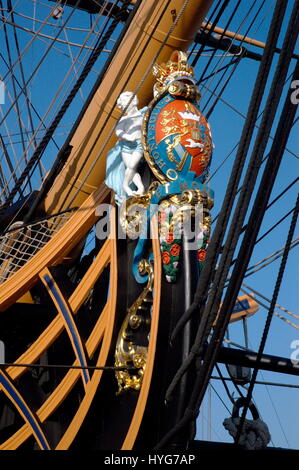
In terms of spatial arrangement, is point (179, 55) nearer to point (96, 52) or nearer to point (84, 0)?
point (96, 52)

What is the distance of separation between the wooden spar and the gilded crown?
0.20 metres

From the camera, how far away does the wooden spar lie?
15.1 ft

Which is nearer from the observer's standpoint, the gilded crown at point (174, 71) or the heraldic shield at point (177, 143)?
the heraldic shield at point (177, 143)

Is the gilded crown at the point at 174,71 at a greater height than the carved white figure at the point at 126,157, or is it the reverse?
the gilded crown at the point at 174,71

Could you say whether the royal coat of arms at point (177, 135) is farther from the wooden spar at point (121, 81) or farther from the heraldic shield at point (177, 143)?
the wooden spar at point (121, 81)

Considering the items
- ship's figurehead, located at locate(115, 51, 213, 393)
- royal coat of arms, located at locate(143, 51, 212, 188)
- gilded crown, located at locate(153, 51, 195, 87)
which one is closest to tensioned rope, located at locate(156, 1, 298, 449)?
ship's figurehead, located at locate(115, 51, 213, 393)

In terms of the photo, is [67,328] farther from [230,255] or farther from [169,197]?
[230,255]

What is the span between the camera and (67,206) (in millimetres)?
5203

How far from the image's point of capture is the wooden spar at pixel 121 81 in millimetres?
4609

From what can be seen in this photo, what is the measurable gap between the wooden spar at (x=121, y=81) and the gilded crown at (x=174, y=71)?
0.66 feet

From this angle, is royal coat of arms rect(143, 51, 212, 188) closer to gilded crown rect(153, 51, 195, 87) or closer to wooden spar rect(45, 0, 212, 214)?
gilded crown rect(153, 51, 195, 87)

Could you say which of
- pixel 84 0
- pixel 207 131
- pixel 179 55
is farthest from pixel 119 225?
pixel 84 0

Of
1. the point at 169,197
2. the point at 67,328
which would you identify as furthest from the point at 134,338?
the point at 169,197

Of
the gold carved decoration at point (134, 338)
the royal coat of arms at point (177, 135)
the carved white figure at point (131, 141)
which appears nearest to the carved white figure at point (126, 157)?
the carved white figure at point (131, 141)
